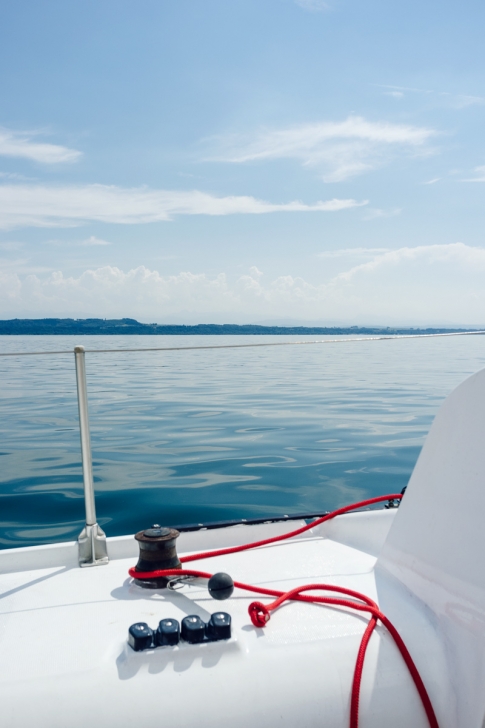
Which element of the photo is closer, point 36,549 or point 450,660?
point 450,660

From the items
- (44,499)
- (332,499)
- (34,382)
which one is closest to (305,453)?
(332,499)

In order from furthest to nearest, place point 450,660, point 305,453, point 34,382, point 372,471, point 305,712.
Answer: point 34,382 < point 305,453 < point 372,471 < point 450,660 < point 305,712

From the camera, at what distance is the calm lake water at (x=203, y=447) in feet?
11.6

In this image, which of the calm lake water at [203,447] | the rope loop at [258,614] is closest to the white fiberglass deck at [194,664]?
the rope loop at [258,614]

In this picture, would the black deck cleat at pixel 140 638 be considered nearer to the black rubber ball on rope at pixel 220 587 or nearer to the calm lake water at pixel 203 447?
the black rubber ball on rope at pixel 220 587

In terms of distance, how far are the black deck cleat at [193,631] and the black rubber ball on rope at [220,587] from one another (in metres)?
0.17

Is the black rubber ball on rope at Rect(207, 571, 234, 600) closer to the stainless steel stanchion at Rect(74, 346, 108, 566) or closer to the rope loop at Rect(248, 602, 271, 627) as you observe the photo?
the rope loop at Rect(248, 602, 271, 627)

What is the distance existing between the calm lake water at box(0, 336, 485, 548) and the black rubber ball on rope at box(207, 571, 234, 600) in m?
1.96

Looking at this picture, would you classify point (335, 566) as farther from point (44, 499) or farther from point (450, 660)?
point (44, 499)

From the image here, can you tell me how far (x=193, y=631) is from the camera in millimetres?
1119

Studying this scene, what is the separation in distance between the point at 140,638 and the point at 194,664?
0.11 meters

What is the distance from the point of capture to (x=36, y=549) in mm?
1686

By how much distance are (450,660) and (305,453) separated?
373 centimetres

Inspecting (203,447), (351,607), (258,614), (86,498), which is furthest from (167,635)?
(203,447)
